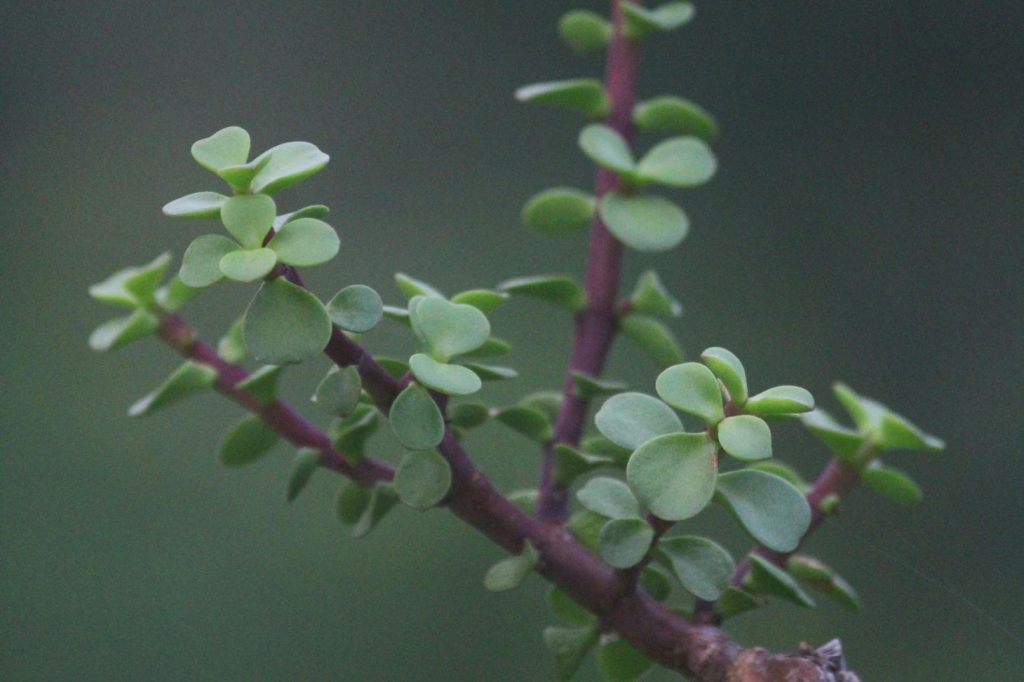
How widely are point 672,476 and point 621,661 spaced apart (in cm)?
11

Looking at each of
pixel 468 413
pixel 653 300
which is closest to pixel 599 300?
pixel 653 300

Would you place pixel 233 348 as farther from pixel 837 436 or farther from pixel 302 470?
pixel 837 436

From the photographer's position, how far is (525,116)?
1550mm

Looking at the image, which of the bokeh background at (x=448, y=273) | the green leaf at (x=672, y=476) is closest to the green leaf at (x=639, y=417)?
the green leaf at (x=672, y=476)

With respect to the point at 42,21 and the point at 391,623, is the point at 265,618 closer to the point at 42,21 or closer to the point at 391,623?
the point at 391,623

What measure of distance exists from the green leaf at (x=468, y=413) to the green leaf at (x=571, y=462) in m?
0.03

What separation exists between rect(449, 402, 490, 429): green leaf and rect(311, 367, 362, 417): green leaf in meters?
0.07

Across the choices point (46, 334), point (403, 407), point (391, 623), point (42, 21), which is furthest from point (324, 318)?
point (42, 21)

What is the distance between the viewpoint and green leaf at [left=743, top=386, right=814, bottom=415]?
0.27 meters

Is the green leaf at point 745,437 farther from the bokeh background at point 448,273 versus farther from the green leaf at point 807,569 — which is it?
the bokeh background at point 448,273

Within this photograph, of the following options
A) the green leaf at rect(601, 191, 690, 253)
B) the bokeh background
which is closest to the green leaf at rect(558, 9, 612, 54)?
the green leaf at rect(601, 191, 690, 253)

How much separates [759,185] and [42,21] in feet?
3.07

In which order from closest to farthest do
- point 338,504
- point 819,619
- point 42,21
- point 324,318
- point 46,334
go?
point 324,318
point 338,504
point 819,619
point 46,334
point 42,21

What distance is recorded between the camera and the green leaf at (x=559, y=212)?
18.2 inches
